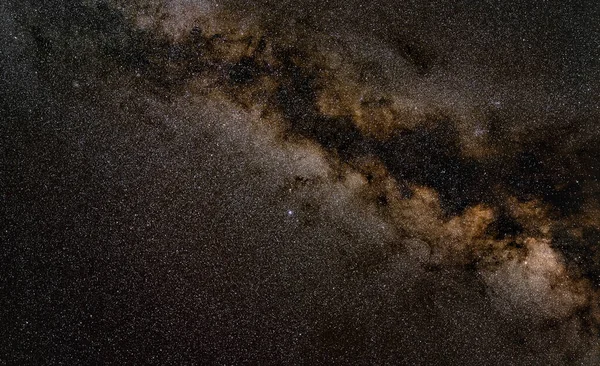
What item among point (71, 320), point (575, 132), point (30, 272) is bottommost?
point (71, 320)

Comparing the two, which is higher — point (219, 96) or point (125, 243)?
Result: point (219, 96)

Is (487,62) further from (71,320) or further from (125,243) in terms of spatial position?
(71,320)

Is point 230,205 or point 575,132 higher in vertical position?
point 575,132

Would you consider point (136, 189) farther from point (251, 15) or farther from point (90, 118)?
point (251, 15)

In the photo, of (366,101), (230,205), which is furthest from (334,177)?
(230,205)

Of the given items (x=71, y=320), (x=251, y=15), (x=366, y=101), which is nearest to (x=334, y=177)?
(x=366, y=101)

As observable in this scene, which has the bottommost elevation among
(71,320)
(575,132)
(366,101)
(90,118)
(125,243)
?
(71,320)
